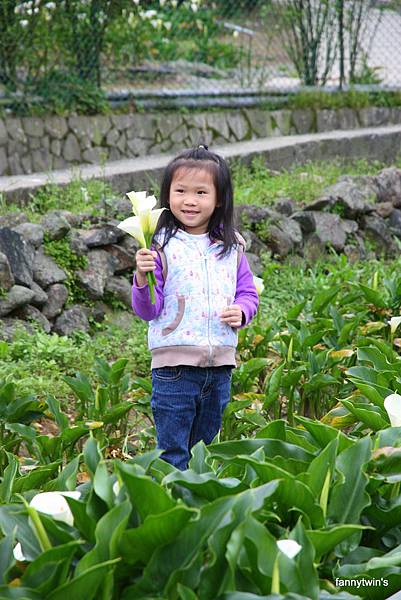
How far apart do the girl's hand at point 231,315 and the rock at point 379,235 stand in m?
4.66

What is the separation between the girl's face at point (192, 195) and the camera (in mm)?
3514

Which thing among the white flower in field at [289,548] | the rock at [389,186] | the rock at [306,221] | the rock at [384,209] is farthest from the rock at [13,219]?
Result: the white flower in field at [289,548]

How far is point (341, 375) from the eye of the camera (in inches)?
188

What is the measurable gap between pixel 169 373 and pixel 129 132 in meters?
5.16

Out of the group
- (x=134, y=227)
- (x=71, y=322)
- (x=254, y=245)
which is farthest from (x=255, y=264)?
(x=134, y=227)

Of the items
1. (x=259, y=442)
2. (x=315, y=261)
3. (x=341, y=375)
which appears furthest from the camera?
(x=315, y=261)

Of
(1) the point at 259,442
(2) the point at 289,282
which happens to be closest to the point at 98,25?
(2) the point at 289,282

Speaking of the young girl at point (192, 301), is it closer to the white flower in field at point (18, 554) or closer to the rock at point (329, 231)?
the white flower in field at point (18, 554)

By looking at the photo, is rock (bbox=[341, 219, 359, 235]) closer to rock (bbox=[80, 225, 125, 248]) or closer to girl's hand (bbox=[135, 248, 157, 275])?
rock (bbox=[80, 225, 125, 248])

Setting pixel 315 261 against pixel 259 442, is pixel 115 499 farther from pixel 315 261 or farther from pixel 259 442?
pixel 315 261

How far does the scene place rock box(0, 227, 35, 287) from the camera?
5.49 metres

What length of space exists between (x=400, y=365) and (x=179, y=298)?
89 cm

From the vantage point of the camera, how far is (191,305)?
3.49 m

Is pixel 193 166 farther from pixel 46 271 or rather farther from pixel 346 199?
pixel 346 199
